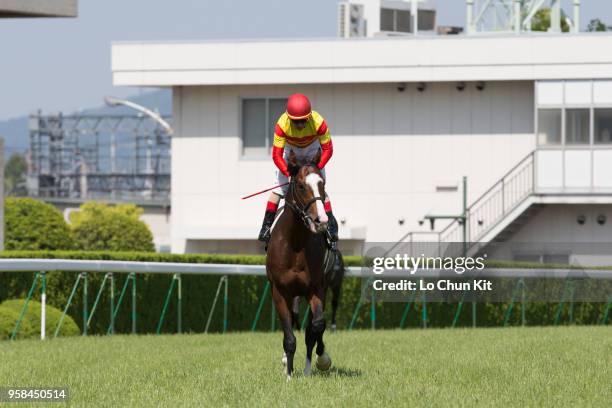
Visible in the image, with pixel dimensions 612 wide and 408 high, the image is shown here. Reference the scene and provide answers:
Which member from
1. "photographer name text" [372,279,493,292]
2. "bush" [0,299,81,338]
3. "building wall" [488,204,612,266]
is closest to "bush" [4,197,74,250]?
"building wall" [488,204,612,266]

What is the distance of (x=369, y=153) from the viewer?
1393 inches

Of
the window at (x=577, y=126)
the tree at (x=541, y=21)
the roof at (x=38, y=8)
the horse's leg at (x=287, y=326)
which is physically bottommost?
the horse's leg at (x=287, y=326)

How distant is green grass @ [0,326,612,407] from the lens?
1095cm

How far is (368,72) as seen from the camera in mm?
34594

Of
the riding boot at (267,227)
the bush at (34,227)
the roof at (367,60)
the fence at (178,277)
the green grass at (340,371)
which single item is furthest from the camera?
the bush at (34,227)

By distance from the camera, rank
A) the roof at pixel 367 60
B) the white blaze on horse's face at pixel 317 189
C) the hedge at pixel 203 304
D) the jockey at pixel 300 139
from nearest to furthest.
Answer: the white blaze on horse's face at pixel 317 189 < the jockey at pixel 300 139 < the hedge at pixel 203 304 < the roof at pixel 367 60

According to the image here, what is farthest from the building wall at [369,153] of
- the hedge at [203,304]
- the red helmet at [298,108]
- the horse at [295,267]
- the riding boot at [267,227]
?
the red helmet at [298,108]

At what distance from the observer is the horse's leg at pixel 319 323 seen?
42.6 feet

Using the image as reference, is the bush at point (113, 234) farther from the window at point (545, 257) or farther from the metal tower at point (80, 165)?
the metal tower at point (80, 165)

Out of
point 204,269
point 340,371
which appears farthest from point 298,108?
point 204,269

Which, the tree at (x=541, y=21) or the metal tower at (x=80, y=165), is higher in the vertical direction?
the tree at (x=541, y=21)

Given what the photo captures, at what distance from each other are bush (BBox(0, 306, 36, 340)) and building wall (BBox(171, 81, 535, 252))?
565 inches

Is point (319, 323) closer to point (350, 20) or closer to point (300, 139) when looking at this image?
point (300, 139)

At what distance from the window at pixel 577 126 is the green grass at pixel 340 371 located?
15.4m
